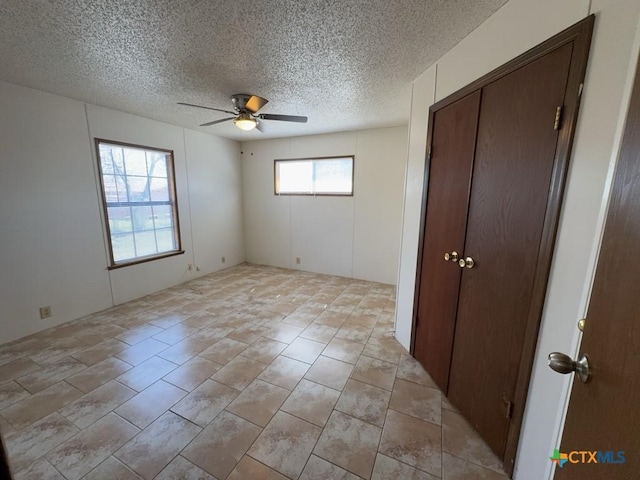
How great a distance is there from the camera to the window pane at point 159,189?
3.71 meters

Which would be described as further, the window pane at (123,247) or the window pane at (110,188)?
the window pane at (123,247)

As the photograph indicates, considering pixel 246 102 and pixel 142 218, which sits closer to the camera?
pixel 246 102

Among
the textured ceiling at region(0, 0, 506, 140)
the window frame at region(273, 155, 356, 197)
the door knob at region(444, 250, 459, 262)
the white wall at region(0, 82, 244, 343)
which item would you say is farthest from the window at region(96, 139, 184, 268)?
the door knob at region(444, 250, 459, 262)

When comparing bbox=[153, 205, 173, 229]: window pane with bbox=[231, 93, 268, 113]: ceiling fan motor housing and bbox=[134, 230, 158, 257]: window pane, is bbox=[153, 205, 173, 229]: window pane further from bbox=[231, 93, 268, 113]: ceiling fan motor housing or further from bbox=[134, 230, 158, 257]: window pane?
bbox=[231, 93, 268, 113]: ceiling fan motor housing

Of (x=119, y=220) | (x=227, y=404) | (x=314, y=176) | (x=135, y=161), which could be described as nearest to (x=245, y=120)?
(x=135, y=161)

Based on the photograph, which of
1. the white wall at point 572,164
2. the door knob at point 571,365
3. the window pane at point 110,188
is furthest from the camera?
the window pane at point 110,188

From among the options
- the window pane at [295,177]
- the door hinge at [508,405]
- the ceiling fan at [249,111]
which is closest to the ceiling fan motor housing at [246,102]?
the ceiling fan at [249,111]

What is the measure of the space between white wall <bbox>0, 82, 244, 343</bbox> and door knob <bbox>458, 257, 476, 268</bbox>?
3852 mm

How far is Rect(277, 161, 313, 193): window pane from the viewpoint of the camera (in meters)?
4.61

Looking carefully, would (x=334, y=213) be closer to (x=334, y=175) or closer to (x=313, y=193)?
(x=313, y=193)

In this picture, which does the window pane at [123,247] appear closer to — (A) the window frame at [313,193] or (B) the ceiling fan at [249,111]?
(B) the ceiling fan at [249,111]

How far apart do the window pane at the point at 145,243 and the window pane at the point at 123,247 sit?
0.24ft

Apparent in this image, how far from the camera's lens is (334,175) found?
4402 mm

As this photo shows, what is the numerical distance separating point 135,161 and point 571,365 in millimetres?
4455
